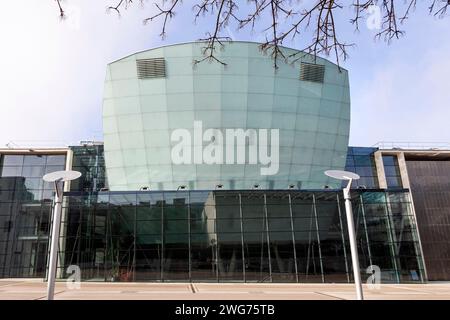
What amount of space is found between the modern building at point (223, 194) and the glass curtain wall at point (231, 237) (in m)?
0.08

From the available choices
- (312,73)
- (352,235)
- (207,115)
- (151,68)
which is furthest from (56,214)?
(312,73)

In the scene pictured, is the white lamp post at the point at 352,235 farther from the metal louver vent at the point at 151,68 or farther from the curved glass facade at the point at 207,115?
the metal louver vent at the point at 151,68

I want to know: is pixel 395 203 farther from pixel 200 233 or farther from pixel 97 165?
pixel 97 165

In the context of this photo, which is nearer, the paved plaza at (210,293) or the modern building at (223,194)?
the paved plaza at (210,293)

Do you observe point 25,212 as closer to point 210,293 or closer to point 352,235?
point 210,293

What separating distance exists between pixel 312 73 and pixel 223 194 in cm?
1254

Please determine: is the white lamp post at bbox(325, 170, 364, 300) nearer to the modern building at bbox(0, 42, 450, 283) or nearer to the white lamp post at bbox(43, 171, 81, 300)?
the white lamp post at bbox(43, 171, 81, 300)

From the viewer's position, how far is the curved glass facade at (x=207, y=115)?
1223 inches

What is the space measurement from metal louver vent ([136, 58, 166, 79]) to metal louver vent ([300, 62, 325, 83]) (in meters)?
11.4

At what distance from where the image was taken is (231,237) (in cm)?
2861

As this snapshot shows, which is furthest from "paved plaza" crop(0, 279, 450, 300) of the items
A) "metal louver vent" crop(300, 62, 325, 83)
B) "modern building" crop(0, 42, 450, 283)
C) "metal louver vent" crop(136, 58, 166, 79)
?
"metal louver vent" crop(300, 62, 325, 83)

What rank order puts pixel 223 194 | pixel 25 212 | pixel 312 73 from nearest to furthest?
pixel 223 194 → pixel 312 73 → pixel 25 212

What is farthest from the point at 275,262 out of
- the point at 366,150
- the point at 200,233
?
the point at 366,150

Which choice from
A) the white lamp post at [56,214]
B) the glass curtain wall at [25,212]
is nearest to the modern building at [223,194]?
the glass curtain wall at [25,212]
